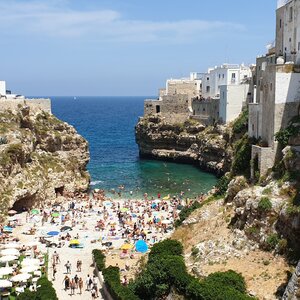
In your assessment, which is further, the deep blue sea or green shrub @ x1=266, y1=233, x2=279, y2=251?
the deep blue sea

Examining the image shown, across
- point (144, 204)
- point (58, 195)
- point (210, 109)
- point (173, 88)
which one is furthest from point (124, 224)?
point (173, 88)

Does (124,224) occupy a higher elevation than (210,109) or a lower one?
lower

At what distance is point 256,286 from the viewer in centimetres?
2325

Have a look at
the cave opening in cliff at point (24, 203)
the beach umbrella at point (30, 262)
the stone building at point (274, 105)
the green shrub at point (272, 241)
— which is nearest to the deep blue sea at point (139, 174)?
the cave opening in cliff at point (24, 203)

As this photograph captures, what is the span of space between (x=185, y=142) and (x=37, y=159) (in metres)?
32.1

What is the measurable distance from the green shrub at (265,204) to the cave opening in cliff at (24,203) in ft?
95.3

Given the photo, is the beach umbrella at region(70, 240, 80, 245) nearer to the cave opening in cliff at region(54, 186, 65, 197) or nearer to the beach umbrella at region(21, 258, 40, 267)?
the beach umbrella at region(21, 258, 40, 267)

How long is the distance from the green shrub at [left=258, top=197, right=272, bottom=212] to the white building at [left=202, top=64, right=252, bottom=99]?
183 feet

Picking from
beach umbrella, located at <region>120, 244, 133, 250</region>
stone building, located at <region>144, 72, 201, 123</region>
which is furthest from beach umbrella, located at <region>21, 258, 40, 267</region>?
stone building, located at <region>144, 72, 201, 123</region>

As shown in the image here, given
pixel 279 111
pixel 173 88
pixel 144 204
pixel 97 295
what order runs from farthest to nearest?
pixel 173 88
pixel 144 204
pixel 279 111
pixel 97 295

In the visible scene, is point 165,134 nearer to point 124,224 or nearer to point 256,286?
point 124,224

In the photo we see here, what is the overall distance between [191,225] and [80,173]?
2921cm

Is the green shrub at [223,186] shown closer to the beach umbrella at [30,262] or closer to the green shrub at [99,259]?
the green shrub at [99,259]

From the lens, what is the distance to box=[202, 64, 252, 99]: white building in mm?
82750
